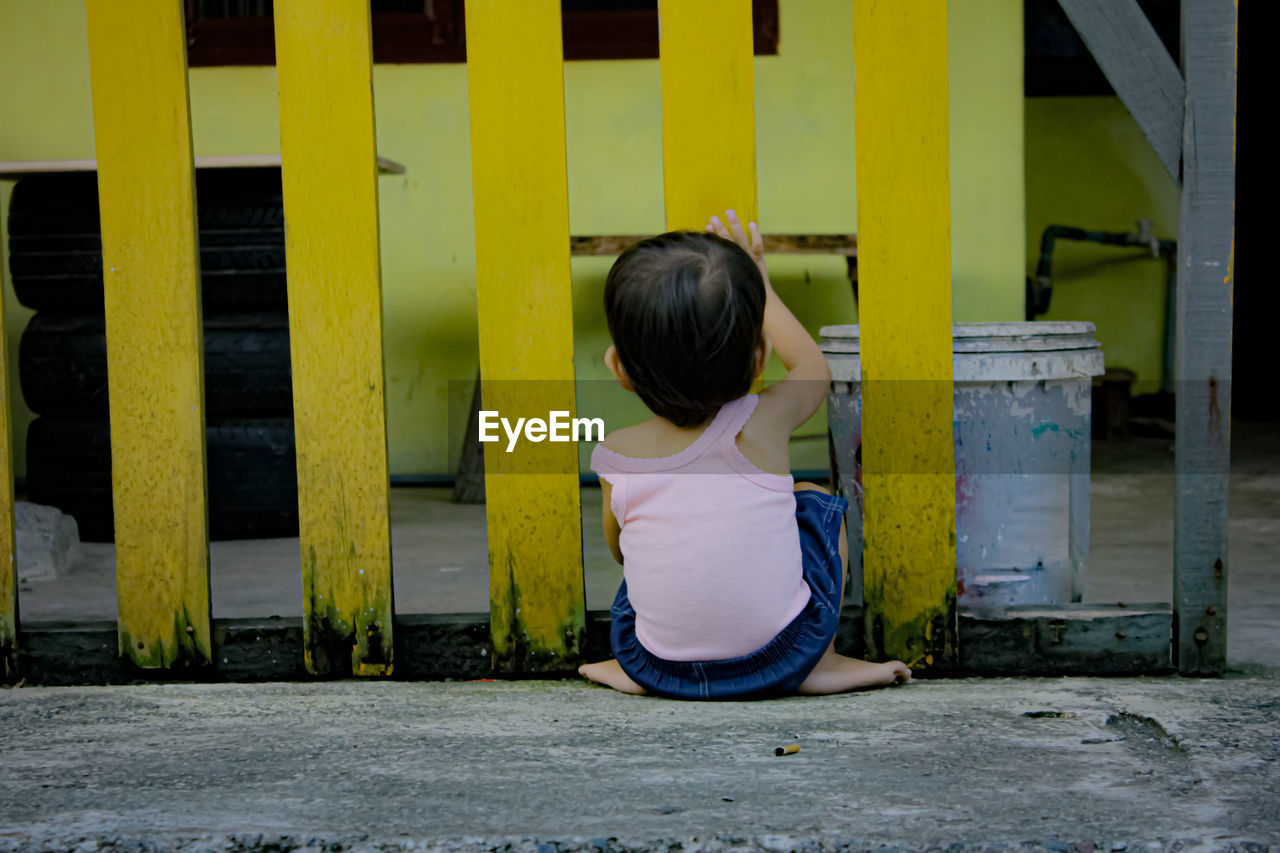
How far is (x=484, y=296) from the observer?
1.97m

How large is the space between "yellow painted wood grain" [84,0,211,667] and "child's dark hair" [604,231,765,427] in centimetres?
72

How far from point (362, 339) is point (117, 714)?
26.4 inches

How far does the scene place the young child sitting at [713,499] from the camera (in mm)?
1748

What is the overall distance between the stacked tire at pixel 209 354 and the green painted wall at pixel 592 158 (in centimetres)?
115

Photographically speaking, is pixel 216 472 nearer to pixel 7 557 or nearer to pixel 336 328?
pixel 7 557

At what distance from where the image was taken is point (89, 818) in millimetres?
1354

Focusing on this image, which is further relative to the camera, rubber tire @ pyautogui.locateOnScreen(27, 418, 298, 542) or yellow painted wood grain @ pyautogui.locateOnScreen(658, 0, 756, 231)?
rubber tire @ pyautogui.locateOnScreen(27, 418, 298, 542)

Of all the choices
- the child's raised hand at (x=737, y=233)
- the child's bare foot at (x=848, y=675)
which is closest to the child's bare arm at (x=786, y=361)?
the child's raised hand at (x=737, y=233)

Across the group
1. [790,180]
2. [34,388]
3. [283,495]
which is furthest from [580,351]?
[34,388]

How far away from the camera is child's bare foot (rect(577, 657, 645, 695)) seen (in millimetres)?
1921

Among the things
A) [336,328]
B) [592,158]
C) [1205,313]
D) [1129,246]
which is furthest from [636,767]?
[1129,246]

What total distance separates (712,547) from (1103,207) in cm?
602

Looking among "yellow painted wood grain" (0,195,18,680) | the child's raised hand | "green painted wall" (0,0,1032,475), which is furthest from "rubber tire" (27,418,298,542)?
the child's raised hand

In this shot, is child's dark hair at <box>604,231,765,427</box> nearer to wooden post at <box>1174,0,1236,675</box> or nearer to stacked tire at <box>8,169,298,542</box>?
wooden post at <box>1174,0,1236,675</box>
